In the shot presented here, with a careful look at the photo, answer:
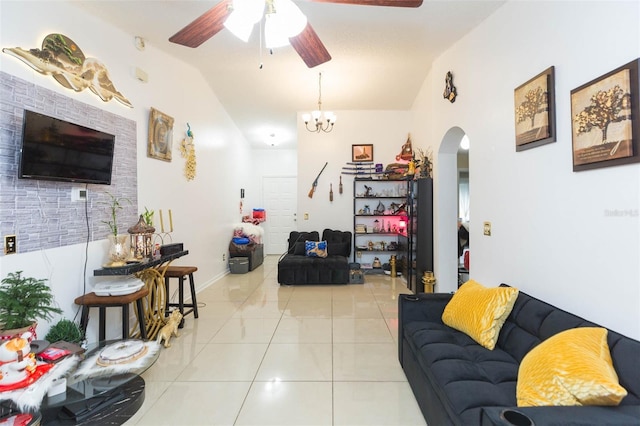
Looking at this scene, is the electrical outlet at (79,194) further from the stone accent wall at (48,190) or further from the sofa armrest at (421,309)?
the sofa armrest at (421,309)

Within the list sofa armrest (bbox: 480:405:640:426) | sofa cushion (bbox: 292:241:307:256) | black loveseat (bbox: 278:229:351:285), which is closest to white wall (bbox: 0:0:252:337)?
black loveseat (bbox: 278:229:351:285)

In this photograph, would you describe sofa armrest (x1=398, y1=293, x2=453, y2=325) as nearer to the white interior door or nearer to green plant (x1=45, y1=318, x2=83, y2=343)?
green plant (x1=45, y1=318, x2=83, y2=343)

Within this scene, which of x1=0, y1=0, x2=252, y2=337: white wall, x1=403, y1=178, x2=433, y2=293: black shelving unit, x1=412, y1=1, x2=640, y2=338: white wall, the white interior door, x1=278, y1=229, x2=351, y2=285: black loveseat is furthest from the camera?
the white interior door

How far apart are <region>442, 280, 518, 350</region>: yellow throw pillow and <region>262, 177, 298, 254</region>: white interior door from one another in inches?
249

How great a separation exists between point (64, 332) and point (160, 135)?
2300 millimetres

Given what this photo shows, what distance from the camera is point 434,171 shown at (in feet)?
13.9

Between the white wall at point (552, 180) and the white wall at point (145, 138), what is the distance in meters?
3.58

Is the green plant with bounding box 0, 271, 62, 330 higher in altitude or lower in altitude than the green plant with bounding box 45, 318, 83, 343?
higher

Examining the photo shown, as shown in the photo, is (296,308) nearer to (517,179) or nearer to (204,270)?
(204,270)

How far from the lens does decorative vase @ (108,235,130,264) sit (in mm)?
2637

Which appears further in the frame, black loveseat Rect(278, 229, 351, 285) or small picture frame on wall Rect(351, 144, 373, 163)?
small picture frame on wall Rect(351, 144, 373, 163)

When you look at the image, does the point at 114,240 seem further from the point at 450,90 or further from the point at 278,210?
the point at 278,210

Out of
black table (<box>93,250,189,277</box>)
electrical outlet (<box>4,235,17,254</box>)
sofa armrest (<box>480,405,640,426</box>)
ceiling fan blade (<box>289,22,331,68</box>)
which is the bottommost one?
sofa armrest (<box>480,405,640,426</box>)

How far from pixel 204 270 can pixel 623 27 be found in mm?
5144
